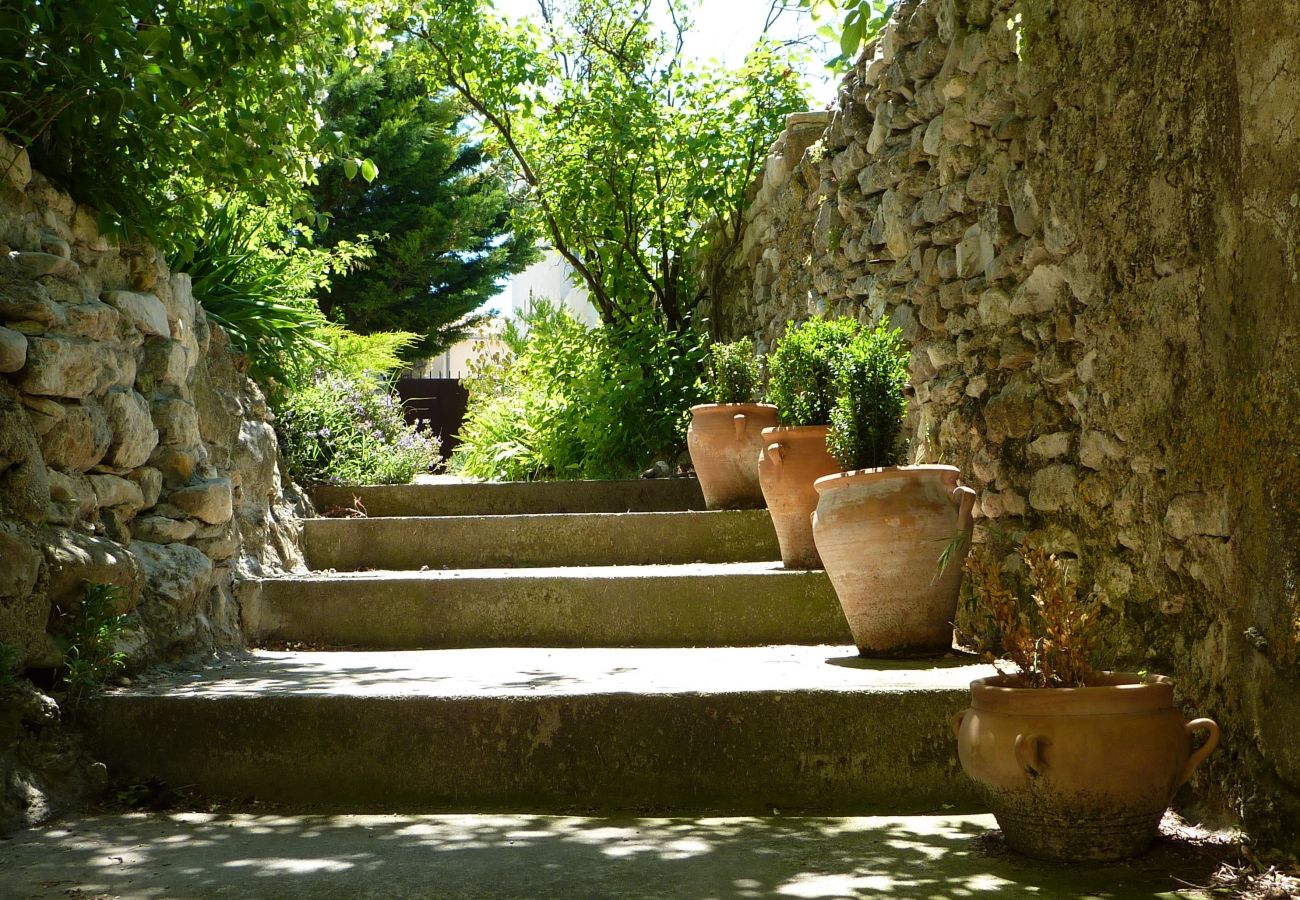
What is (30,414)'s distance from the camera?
288 centimetres

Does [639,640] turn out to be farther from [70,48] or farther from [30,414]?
[70,48]

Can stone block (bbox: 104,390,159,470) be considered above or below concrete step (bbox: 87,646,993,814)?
above

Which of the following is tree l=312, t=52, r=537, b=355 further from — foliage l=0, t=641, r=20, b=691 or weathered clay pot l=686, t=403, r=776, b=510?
foliage l=0, t=641, r=20, b=691

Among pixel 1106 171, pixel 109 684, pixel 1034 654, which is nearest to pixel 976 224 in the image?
pixel 1106 171

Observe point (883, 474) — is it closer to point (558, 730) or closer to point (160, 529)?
point (558, 730)

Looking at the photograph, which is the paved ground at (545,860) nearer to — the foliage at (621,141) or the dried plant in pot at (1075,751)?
the dried plant in pot at (1075,751)

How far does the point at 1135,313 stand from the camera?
248 cm

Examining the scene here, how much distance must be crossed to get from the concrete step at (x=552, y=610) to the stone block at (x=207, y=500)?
0.32 meters

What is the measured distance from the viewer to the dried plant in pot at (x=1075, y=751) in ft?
6.68

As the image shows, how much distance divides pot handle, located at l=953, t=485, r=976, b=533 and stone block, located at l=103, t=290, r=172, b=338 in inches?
98.4

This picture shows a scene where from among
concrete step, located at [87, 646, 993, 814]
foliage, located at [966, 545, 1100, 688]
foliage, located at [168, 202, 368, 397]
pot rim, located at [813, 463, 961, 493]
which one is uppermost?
foliage, located at [168, 202, 368, 397]

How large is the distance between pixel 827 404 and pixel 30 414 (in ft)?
8.28

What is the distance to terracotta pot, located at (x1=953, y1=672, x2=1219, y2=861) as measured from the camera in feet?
6.68

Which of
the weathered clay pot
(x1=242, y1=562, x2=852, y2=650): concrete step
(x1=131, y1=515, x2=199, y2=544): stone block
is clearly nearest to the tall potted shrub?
(x1=242, y1=562, x2=852, y2=650): concrete step
